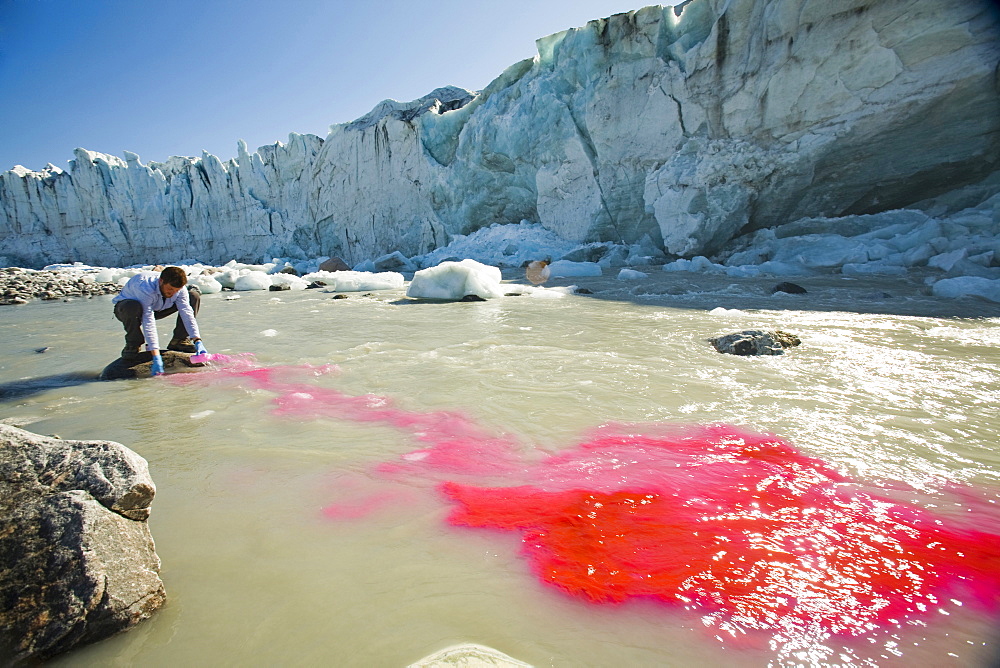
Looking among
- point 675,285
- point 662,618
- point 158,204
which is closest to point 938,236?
point 675,285

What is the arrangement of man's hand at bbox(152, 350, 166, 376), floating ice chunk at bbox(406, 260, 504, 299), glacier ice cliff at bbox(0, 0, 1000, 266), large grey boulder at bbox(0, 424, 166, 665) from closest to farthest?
large grey boulder at bbox(0, 424, 166, 665)
man's hand at bbox(152, 350, 166, 376)
floating ice chunk at bbox(406, 260, 504, 299)
glacier ice cliff at bbox(0, 0, 1000, 266)

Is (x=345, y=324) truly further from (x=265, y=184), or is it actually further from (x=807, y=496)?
(x=265, y=184)

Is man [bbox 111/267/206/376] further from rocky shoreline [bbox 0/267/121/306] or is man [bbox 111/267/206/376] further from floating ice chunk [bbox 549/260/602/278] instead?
rocky shoreline [bbox 0/267/121/306]

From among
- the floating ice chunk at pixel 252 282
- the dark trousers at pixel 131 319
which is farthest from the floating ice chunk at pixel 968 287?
the floating ice chunk at pixel 252 282

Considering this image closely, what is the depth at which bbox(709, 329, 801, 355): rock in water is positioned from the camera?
3203mm

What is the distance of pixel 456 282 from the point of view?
295 inches

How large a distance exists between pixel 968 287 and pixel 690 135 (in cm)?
646

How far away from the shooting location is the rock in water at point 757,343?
3203 millimetres

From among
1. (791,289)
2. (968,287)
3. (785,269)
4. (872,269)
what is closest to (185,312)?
(791,289)

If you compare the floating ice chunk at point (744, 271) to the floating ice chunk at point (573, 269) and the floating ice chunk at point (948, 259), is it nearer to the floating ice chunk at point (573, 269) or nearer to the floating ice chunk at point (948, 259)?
the floating ice chunk at point (948, 259)

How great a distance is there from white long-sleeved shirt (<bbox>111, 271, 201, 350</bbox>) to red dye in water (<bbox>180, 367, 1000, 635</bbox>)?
8.10ft

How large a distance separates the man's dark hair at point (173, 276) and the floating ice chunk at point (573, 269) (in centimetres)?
816

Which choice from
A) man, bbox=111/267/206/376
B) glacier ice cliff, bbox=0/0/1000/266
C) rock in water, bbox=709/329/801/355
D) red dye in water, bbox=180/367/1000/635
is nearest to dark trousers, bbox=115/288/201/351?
man, bbox=111/267/206/376

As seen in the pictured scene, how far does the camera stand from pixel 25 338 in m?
5.32
